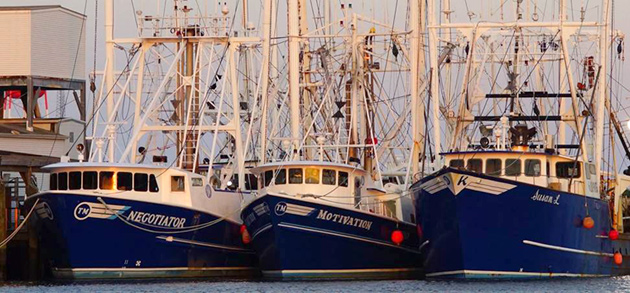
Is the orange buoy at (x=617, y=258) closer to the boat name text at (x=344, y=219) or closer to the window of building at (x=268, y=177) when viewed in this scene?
the boat name text at (x=344, y=219)

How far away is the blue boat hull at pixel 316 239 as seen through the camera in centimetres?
4912

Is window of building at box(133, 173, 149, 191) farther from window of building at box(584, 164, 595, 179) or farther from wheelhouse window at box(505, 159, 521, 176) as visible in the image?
window of building at box(584, 164, 595, 179)

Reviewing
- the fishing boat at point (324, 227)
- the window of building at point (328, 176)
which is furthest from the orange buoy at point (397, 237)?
the window of building at point (328, 176)

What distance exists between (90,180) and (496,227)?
475 inches

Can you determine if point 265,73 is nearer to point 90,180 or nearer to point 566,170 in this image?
point 90,180

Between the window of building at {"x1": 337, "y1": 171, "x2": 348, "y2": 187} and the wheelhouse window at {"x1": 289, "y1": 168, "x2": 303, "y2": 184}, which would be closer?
the wheelhouse window at {"x1": 289, "y1": 168, "x2": 303, "y2": 184}

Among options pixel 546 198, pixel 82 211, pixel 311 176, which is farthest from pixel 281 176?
pixel 546 198

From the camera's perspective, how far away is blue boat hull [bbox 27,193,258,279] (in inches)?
1933

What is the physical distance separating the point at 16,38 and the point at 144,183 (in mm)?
24641

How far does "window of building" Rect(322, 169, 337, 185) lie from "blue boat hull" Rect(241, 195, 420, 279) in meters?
1.29

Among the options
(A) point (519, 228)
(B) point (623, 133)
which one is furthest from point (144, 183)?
(B) point (623, 133)

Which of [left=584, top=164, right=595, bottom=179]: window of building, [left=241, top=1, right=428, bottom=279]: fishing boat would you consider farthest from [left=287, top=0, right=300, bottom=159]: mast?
[left=584, top=164, right=595, bottom=179]: window of building

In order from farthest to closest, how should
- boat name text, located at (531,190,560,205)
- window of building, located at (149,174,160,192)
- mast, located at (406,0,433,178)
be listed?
mast, located at (406,0,433,178)
window of building, located at (149,174,160,192)
boat name text, located at (531,190,560,205)

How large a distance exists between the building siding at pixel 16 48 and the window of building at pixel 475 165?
101 feet
